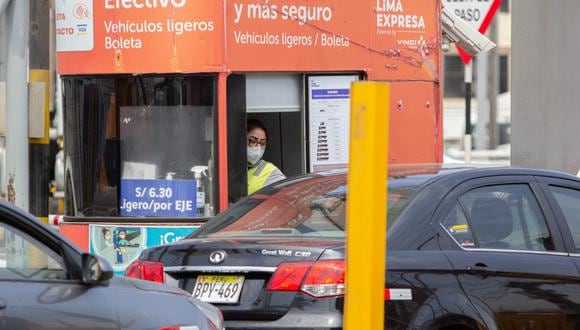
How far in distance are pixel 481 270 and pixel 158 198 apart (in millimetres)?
4410

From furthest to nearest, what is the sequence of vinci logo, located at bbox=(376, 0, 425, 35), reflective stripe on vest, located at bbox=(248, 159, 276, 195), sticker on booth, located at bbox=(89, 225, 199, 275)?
vinci logo, located at bbox=(376, 0, 425, 35) → reflective stripe on vest, located at bbox=(248, 159, 276, 195) → sticker on booth, located at bbox=(89, 225, 199, 275)

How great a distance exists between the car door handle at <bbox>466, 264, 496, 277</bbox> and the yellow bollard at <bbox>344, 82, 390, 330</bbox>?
2.26m

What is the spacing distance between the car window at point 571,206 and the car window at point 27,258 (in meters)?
3.34

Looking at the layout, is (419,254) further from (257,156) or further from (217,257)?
(257,156)

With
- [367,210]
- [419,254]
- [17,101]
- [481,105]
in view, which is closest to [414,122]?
[17,101]

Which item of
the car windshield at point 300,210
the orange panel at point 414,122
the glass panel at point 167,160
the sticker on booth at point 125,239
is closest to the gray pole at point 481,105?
the orange panel at point 414,122

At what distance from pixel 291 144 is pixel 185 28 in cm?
161

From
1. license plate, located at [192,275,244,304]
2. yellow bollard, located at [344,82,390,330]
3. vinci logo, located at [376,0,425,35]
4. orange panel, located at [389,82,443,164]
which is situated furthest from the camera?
orange panel, located at [389,82,443,164]

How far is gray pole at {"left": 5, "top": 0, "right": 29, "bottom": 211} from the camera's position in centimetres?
1127

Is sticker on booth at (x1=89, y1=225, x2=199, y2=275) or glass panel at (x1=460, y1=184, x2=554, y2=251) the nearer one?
glass panel at (x1=460, y1=184, x2=554, y2=251)

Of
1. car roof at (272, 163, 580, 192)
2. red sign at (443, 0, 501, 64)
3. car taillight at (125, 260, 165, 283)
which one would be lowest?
car taillight at (125, 260, 165, 283)

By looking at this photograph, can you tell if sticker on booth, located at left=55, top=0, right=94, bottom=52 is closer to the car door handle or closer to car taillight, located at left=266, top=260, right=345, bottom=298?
car taillight, located at left=266, top=260, right=345, bottom=298

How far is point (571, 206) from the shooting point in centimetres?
775

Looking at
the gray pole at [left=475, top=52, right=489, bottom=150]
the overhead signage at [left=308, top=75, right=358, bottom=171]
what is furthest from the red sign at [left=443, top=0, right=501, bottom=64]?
the gray pole at [left=475, top=52, right=489, bottom=150]
